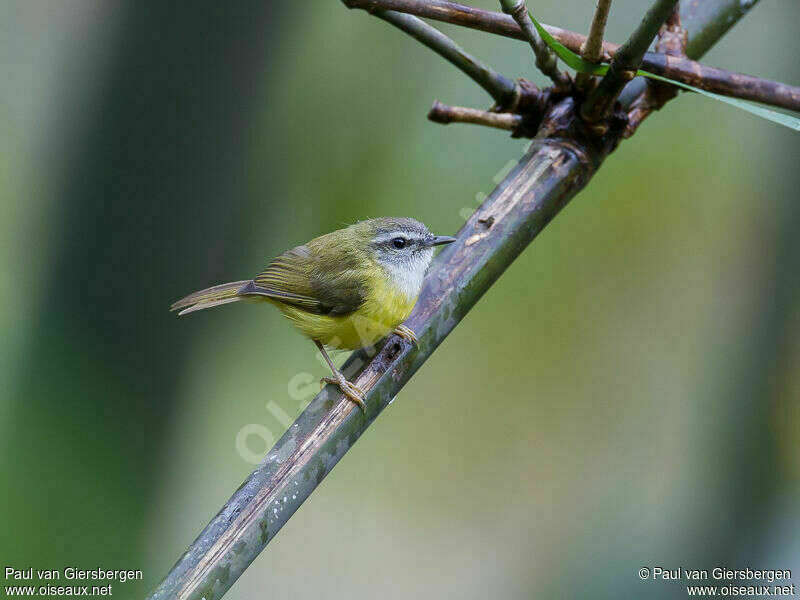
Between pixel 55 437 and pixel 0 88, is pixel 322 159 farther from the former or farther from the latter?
pixel 0 88

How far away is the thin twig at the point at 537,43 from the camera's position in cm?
151

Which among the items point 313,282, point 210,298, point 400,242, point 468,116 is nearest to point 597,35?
point 468,116

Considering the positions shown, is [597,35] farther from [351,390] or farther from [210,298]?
[210,298]

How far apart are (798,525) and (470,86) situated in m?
2.23

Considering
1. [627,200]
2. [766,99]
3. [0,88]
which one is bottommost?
[0,88]

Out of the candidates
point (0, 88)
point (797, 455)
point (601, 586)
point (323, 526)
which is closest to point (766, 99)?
point (797, 455)

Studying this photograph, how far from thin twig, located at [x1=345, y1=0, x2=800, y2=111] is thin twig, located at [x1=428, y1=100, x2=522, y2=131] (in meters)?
0.29

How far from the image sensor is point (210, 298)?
270cm

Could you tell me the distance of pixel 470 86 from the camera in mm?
3457

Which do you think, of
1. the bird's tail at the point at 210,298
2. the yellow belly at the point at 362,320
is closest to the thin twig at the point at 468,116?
the yellow belly at the point at 362,320

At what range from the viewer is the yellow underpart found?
234cm

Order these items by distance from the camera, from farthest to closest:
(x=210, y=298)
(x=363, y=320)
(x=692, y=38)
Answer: (x=210, y=298) → (x=363, y=320) → (x=692, y=38)

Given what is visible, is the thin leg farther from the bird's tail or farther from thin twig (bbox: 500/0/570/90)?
the bird's tail

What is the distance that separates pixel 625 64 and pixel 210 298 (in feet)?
5.45
